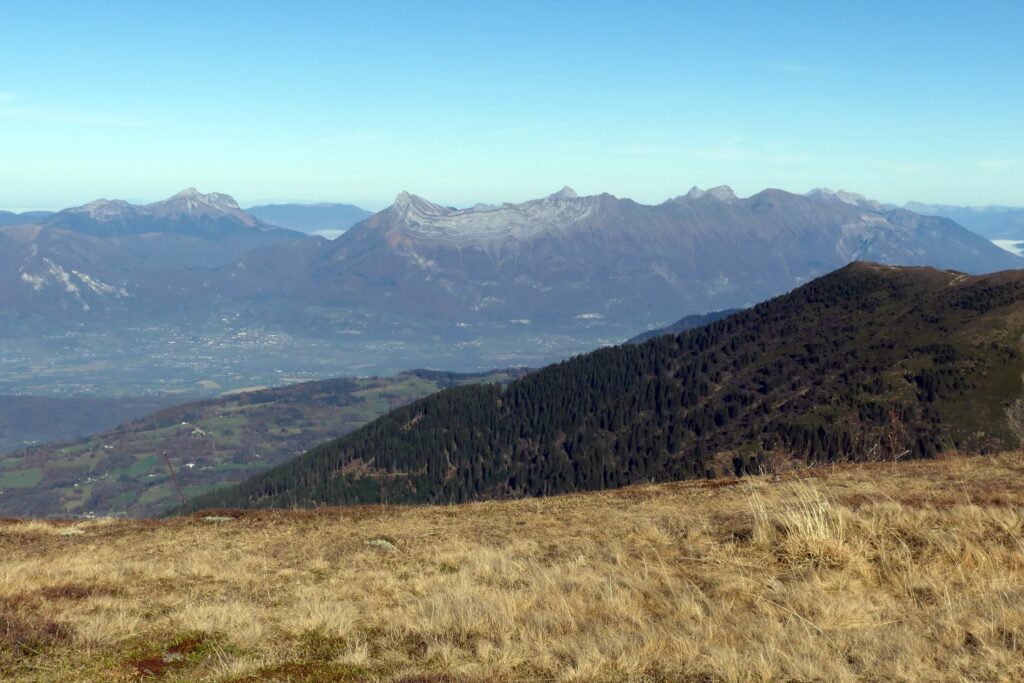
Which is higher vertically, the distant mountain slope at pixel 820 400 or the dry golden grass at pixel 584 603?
the dry golden grass at pixel 584 603

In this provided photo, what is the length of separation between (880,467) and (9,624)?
31311mm

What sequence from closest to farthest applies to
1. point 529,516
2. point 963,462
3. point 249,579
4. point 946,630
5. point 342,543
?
point 946,630 → point 249,579 → point 342,543 → point 529,516 → point 963,462

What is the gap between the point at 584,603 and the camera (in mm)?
13680

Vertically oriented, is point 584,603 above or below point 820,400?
above

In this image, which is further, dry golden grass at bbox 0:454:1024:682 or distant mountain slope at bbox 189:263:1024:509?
distant mountain slope at bbox 189:263:1024:509

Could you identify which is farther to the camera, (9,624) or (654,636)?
(9,624)

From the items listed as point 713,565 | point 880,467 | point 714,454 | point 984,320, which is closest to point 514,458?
point 714,454

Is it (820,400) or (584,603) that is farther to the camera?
(820,400)

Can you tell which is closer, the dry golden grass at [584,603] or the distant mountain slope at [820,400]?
the dry golden grass at [584,603]

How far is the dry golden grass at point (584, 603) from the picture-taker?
10.4 m

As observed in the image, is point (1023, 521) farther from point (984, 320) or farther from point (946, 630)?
point (984, 320)

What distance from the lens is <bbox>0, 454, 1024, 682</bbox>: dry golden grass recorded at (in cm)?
1041

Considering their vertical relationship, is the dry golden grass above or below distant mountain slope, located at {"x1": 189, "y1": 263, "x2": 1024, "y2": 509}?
above

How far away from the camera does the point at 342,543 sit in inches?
967
